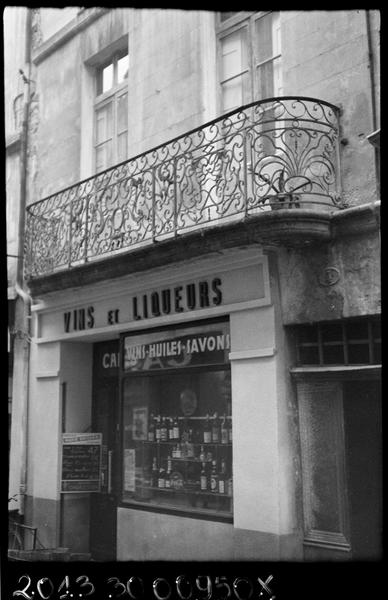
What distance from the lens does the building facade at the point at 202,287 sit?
650 centimetres

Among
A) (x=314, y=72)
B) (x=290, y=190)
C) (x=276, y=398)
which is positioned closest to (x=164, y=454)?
(x=276, y=398)

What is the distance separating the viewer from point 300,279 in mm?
6832

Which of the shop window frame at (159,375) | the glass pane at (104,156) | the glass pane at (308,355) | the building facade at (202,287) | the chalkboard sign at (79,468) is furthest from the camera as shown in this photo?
the glass pane at (104,156)

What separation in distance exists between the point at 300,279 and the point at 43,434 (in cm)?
478

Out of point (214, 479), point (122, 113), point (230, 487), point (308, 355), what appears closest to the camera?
point (308, 355)

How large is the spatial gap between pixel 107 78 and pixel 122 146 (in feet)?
3.80

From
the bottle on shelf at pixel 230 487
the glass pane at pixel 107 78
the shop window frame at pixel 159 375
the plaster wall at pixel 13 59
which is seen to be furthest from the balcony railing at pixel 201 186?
the bottle on shelf at pixel 230 487

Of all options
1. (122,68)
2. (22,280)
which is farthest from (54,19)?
(22,280)

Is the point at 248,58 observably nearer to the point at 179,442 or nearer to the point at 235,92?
the point at 235,92

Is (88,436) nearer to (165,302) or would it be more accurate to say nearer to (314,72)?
(165,302)

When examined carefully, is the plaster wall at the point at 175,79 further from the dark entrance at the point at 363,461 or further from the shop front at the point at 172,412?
the dark entrance at the point at 363,461

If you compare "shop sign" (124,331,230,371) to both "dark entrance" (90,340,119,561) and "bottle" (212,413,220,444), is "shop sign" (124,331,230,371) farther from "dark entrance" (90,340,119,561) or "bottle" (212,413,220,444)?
"dark entrance" (90,340,119,561)

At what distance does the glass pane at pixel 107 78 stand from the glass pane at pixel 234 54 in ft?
7.41

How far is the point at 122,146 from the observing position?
966 cm
